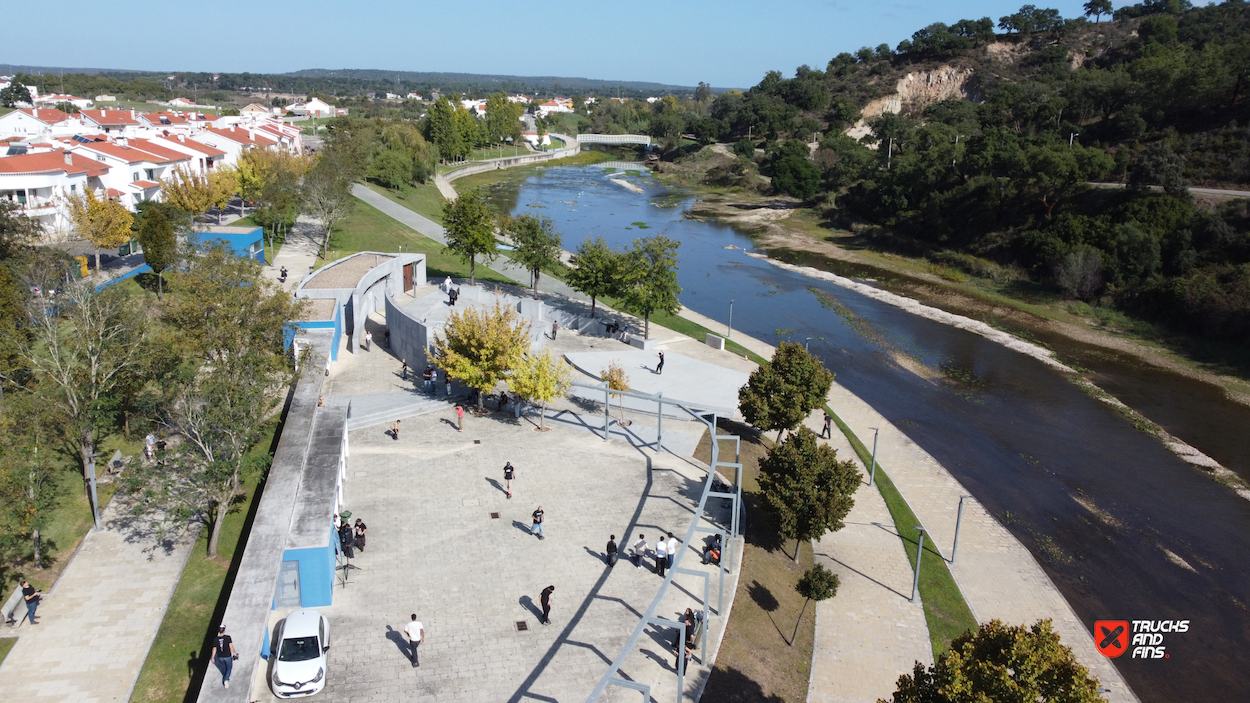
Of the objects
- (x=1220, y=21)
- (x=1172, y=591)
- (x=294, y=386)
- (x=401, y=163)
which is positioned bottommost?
(x=1172, y=591)

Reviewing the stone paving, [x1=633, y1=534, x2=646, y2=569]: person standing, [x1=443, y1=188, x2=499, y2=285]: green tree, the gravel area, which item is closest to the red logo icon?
the stone paving

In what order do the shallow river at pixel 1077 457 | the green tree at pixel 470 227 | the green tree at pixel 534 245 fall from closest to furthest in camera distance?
the shallow river at pixel 1077 457, the green tree at pixel 534 245, the green tree at pixel 470 227

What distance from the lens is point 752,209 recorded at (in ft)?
278

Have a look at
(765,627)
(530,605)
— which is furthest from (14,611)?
(765,627)

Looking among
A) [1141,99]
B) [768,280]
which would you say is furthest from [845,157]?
[768,280]

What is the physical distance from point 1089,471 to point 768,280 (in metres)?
29.1

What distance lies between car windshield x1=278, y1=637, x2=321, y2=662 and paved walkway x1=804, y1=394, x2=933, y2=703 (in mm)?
9499

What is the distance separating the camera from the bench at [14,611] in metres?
15.3

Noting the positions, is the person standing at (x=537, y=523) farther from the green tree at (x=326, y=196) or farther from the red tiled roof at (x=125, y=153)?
the red tiled roof at (x=125, y=153)

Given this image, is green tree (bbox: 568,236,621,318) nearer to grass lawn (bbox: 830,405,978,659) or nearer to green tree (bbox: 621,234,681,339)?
green tree (bbox: 621,234,681,339)

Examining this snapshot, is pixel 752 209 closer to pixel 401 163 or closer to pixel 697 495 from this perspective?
pixel 401 163

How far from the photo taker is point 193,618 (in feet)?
52.7

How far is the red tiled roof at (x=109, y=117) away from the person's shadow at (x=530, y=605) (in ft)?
247

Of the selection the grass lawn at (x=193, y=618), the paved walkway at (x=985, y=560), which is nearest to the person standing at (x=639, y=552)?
the paved walkway at (x=985, y=560)
